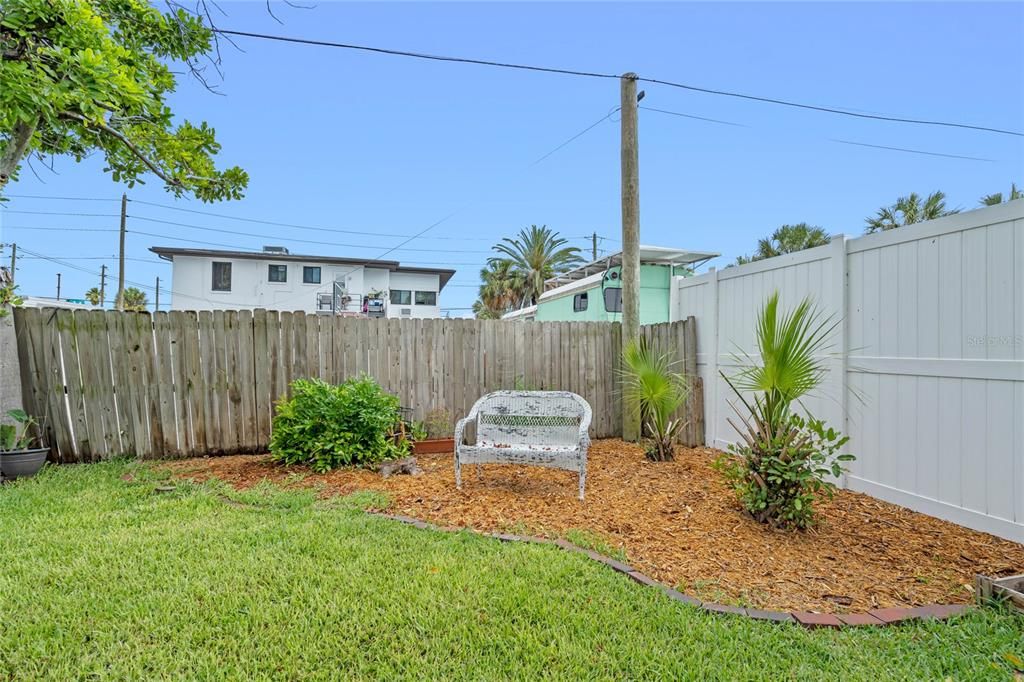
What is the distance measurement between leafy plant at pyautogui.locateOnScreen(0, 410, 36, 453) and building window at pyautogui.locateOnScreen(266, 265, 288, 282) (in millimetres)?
18736

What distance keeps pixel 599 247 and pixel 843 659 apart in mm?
27739

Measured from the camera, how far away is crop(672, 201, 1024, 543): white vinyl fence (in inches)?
121

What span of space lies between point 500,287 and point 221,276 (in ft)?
48.5

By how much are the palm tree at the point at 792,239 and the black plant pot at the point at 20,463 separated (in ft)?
62.9

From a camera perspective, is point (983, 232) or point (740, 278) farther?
point (740, 278)

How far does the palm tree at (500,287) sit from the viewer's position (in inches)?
1174

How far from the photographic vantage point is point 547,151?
9734 millimetres

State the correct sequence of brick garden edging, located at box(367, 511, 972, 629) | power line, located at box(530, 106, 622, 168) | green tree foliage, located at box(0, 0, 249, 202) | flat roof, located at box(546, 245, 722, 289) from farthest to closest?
flat roof, located at box(546, 245, 722, 289), power line, located at box(530, 106, 622, 168), green tree foliage, located at box(0, 0, 249, 202), brick garden edging, located at box(367, 511, 972, 629)

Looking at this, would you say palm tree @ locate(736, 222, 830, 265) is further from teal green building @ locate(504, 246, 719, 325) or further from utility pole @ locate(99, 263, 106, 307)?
utility pole @ locate(99, 263, 106, 307)

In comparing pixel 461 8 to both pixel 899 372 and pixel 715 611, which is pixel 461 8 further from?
pixel 715 611

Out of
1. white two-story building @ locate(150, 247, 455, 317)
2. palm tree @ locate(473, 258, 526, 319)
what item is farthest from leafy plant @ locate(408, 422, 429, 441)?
palm tree @ locate(473, 258, 526, 319)

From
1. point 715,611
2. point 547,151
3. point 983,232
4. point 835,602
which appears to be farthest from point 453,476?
point 547,151

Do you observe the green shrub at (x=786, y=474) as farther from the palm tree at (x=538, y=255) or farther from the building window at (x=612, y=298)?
the palm tree at (x=538, y=255)

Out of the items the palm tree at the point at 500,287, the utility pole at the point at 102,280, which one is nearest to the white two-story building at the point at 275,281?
the palm tree at the point at 500,287
